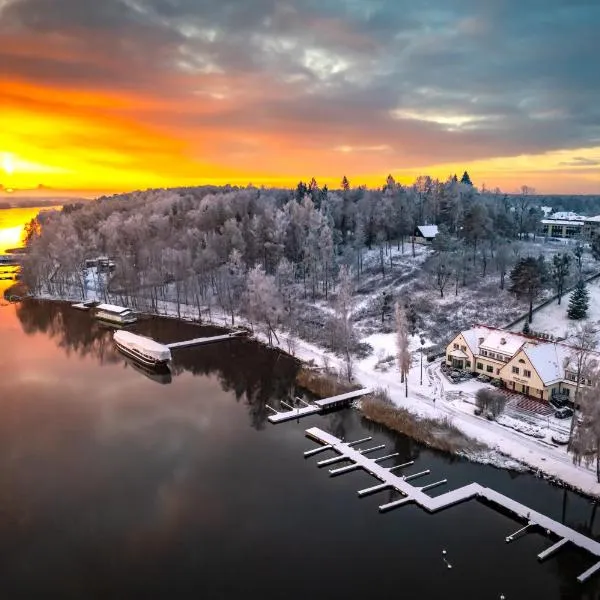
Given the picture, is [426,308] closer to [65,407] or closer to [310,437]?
[310,437]

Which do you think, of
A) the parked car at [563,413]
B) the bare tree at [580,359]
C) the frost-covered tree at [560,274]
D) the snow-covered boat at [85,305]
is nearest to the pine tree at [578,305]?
the frost-covered tree at [560,274]

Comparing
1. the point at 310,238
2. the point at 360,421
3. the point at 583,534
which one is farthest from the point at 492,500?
the point at 310,238

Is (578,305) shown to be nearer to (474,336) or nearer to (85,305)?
(474,336)

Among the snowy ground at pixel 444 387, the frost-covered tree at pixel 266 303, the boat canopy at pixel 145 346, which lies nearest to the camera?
the snowy ground at pixel 444 387

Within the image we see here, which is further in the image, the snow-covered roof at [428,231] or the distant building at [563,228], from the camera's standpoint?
the distant building at [563,228]

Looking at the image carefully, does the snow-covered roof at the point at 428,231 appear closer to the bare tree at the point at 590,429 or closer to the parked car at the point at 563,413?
A: the parked car at the point at 563,413

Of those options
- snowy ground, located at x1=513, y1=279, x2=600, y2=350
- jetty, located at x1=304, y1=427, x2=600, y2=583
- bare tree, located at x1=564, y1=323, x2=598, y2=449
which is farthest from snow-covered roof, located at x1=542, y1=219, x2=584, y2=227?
jetty, located at x1=304, y1=427, x2=600, y2=583

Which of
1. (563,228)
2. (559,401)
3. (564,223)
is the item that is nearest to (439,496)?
(559,401)
